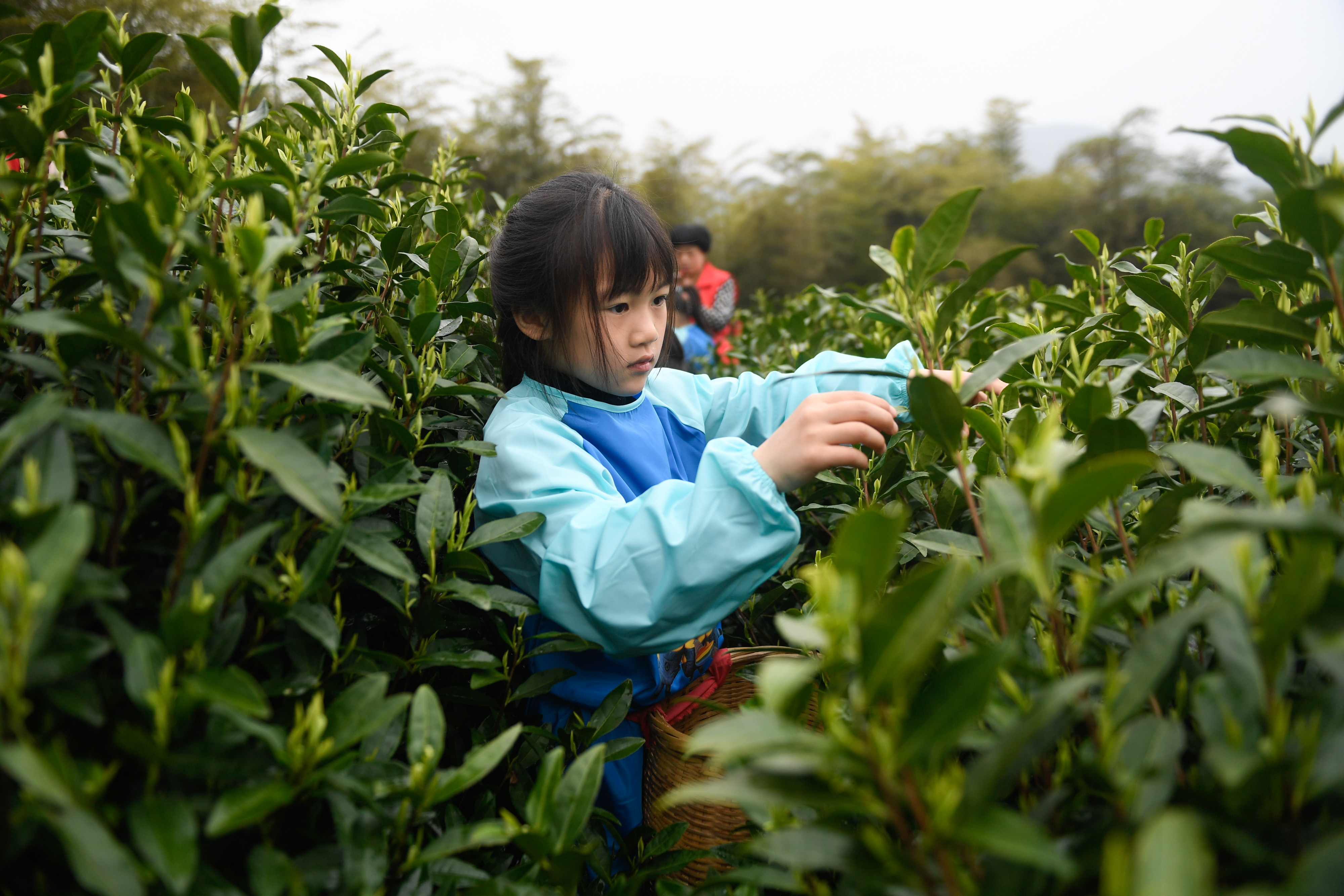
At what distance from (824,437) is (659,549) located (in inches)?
11.8

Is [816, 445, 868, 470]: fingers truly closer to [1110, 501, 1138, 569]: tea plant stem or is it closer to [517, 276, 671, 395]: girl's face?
[1110, 501, 1138, 569]: tea plant stem

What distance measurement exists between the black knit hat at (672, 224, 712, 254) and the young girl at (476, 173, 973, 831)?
4.34 metres

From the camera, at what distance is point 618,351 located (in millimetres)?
1640

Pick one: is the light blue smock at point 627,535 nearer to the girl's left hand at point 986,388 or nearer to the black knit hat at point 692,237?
the girl's left hand at point 986,388

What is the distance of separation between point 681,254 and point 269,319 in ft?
18.2

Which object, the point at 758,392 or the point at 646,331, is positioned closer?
the point at 646,331

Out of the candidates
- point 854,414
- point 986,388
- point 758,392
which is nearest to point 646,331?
point 758,392

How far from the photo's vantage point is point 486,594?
3.37 feet

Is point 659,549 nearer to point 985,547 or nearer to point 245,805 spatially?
point 985,547

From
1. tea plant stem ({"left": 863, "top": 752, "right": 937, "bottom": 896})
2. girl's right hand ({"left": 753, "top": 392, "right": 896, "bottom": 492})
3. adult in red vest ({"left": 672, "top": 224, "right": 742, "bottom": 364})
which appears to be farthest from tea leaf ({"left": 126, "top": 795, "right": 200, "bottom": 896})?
adult in red vest ({"left": 672, "top": 224, "right": 742, "bottom": 364})

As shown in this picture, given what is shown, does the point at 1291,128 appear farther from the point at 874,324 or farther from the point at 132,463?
the point at 874,324

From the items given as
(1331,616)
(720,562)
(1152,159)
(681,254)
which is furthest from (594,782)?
(1152,159)

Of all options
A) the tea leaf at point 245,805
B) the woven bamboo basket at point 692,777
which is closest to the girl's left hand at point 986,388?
the woven bamboo basket at point 692,777

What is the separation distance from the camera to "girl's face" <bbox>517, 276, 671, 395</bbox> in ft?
5.38
